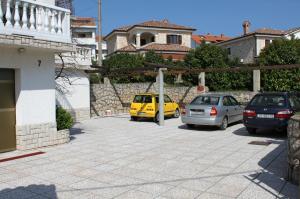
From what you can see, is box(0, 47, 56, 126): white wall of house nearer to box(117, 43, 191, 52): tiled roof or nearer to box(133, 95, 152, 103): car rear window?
box(133, 95, 152, 103): car rear window

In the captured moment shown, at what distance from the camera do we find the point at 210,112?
40.8 ft

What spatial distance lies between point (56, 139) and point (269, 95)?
7.41 m

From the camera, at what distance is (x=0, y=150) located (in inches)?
337

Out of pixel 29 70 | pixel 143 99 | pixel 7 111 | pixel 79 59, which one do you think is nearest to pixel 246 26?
pixel 143 99

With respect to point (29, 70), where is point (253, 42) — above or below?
above

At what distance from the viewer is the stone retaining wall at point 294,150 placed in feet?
17.7

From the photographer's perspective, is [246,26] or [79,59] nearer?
[79,59]

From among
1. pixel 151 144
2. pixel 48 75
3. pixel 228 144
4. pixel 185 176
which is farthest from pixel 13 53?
pixel 228 144

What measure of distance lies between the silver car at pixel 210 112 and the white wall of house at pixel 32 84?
5.67 meters

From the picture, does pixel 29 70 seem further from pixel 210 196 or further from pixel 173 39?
pixel 173 39

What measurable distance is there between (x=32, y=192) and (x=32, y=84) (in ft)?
14.5

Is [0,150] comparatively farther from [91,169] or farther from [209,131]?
[209,131]

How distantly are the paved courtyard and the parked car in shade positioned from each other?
52 cm

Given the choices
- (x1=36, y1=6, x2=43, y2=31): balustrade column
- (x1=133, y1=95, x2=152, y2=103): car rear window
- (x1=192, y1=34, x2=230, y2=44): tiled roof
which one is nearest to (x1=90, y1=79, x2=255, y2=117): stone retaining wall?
(x1=133, y1=95, x2=152, y2=103): car rear window
